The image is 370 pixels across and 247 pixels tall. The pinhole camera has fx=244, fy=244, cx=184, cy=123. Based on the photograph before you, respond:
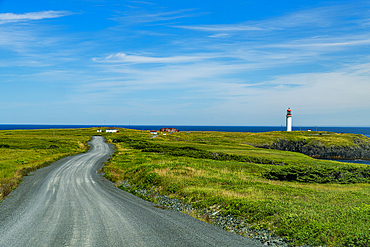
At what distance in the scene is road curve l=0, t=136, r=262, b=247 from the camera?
40.3ft

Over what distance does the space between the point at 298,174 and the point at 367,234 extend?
23.0 m

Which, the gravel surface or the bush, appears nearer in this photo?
the gravel surface

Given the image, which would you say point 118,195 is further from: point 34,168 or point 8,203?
point 34,168

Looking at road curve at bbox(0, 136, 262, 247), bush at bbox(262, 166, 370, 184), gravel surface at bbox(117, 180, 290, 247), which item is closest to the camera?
gravel surface at bbox(117, 180, 290, 247)

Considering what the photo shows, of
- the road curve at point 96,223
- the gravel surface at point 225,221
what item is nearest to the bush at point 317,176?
the gravel surface at point 225,221

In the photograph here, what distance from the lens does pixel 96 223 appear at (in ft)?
49.0

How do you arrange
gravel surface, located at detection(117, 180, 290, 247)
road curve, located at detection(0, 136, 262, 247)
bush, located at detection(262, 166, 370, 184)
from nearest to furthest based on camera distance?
1. gravel surface, located at detection(117, 180, 290, 247)
2. road curve, located at detection(0, 136, 262, 247)
3. bush, located at detection(262, 166, 370, 184)

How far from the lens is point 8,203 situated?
65.0ft

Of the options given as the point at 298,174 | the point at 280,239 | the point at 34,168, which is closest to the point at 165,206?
the point at 280,239

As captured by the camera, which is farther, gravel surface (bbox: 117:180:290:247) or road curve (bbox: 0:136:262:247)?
road curve (bbox: 0:136:262:247)

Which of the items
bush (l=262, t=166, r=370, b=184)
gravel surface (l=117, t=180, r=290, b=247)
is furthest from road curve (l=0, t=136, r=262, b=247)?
bush (l=262, t=166, r=370, b=184)

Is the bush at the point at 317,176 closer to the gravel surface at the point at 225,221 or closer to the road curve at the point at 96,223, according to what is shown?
the gravel surface at the point at 225,221

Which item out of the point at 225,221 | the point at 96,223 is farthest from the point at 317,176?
the point at 96,223

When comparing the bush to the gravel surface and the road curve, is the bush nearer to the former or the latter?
the gravel surface
